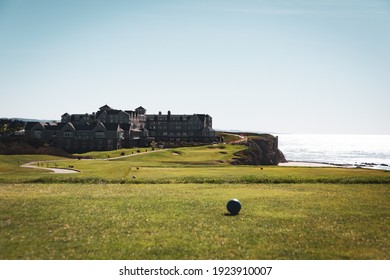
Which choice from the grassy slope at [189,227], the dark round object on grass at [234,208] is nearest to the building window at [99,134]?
the grassy slope at [189,227]

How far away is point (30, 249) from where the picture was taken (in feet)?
52.6

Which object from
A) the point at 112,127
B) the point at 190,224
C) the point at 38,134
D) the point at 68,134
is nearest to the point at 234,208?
the point at 190,224

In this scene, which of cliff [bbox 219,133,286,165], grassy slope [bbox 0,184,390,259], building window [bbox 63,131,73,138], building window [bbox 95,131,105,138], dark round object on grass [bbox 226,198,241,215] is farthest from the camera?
building window [bbox 63,131,73,138]

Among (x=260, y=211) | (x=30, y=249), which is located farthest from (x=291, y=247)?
(x=30, y=249)

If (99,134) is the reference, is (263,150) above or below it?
below

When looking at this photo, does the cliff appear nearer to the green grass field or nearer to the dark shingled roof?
the dark shingled roof

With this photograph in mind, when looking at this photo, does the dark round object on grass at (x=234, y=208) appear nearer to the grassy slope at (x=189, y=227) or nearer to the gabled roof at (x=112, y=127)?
the grassy slope at (x=189, y=227)

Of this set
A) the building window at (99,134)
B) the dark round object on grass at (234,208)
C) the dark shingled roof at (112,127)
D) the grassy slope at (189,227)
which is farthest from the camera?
the building window at (99,134)

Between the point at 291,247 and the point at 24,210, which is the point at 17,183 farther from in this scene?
the point at 291,247

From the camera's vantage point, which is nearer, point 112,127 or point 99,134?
point 112,127

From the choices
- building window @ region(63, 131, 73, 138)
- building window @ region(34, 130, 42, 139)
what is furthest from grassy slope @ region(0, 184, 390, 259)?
building window @ region(34, 130, 42, 139)

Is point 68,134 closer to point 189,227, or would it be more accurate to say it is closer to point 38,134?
point 38,134

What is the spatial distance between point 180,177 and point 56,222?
2532 cm
